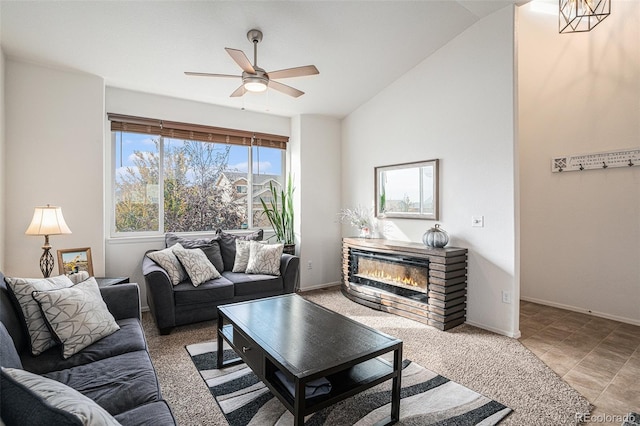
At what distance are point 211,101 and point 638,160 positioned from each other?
17.2 feet

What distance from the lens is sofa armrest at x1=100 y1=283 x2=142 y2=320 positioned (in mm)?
2461

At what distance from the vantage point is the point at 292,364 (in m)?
1.74

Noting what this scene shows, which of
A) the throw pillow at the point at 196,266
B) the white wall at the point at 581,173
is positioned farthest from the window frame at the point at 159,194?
the white wall at the point at 581,173

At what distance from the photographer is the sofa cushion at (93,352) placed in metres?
1.82

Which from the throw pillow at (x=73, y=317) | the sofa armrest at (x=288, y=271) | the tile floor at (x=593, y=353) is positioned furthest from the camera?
the sofa armrest at (x=288, y=271)

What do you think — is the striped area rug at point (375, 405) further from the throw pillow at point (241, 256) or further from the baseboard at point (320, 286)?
the baseboard at point (320, 286)

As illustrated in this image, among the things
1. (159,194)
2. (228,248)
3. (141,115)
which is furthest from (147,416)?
(141,115)

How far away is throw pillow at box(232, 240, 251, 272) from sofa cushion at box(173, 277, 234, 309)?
0.41m

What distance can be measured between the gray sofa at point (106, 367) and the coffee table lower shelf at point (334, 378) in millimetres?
564

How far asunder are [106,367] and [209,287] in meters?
1.72

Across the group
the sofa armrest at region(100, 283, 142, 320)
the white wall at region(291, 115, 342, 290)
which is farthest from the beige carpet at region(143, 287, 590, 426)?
the white wall at region(291, 115, 342, 290)

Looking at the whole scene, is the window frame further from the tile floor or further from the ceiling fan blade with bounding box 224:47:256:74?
the tile floor

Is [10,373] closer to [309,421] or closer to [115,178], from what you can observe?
[309,421]

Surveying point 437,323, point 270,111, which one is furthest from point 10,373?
point 270,111
